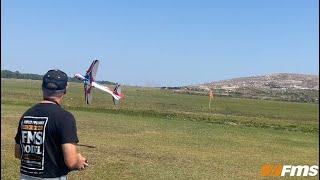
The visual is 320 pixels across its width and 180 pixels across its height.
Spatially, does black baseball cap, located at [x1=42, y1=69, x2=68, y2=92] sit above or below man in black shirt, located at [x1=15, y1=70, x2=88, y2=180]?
above

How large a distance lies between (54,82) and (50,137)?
64cm

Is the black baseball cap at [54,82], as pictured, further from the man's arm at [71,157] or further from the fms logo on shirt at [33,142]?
the man's arm at [71,157]

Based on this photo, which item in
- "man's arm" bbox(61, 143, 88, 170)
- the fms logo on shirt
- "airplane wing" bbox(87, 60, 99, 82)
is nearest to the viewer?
"man's arm" bbox(61, 143, 88, 170)

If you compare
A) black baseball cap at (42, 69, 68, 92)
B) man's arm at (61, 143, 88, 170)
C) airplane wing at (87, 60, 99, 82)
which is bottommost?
man's arm at (61, 143, 88, 170)

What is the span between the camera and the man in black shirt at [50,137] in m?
5.52

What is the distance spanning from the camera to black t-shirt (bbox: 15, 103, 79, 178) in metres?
5.52

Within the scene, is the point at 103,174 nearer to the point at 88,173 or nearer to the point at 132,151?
the point at 88,173

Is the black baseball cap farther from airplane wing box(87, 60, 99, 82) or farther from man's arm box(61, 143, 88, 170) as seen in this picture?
airplane wing box(87, 60, 99, 82)

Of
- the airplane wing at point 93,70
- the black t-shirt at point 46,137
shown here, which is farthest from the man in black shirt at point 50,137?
the airplane wing at point 93,70

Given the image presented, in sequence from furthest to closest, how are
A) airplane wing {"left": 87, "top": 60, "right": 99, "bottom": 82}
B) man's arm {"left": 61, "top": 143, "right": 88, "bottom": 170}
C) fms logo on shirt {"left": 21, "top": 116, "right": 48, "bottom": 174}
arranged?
airplane wing {"left": 87, "top": 60, "right": 99, "bottom": 82}, fms logo on shirt {"left": 21, "top": 116, "right": 48, "bottom": 174}, man's arm {"left": 61, "top": 143, "right": 88, "bottom": 170}

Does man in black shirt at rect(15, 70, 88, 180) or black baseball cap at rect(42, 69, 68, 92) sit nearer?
man in black shirt at rect(15, 70, 88, 180)

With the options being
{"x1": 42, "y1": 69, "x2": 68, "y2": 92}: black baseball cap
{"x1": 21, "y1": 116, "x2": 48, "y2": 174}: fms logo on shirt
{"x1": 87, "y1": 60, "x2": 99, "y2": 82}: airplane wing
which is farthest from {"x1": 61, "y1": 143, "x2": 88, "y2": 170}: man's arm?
{"x1": 87, "y1": 60, "x2": 99, "y2": 82}: airplane wing

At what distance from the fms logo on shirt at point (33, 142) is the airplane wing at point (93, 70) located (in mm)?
10236

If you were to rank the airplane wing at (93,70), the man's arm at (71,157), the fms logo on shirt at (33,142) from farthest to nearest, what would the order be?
the airplane wing at (93,70) → the fms logo on shirt at (33,142) → the man's arm at (71,157)
